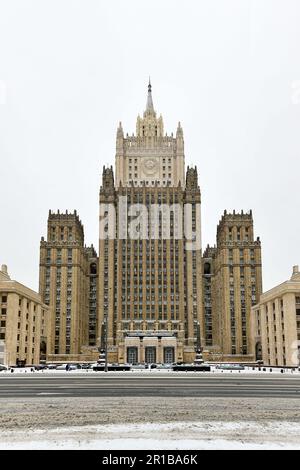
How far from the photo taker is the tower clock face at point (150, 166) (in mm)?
172625

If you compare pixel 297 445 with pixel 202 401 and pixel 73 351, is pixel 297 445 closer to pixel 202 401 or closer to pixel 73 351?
pixel 202 401

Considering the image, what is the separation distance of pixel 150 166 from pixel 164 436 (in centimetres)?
15997

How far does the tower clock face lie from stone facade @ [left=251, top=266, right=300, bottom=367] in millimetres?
71008

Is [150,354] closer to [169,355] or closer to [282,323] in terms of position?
[169,355]

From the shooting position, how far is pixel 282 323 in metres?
103

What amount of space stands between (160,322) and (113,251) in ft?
90.7

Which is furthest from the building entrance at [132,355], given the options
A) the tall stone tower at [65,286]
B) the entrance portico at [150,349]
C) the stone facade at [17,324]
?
the stone facade at [17,324]

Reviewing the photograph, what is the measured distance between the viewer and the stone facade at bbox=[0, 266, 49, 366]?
96.6 metres

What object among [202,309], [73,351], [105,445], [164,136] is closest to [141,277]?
[202,309]

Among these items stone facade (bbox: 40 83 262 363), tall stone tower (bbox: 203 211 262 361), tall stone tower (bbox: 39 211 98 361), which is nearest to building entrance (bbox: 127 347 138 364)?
stone facade (bbox: 40 83 262 363)

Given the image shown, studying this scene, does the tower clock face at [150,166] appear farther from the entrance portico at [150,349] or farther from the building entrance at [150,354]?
the building entrance at [150,354]

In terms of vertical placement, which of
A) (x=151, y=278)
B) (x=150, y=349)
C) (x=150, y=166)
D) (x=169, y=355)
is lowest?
(x=169, y=355)

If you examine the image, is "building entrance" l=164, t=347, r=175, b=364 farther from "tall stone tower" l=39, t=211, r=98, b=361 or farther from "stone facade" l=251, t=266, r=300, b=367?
"tall stone tower" l=39, t=211, r=98, b=361

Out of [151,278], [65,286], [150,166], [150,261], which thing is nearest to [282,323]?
[151,278]
